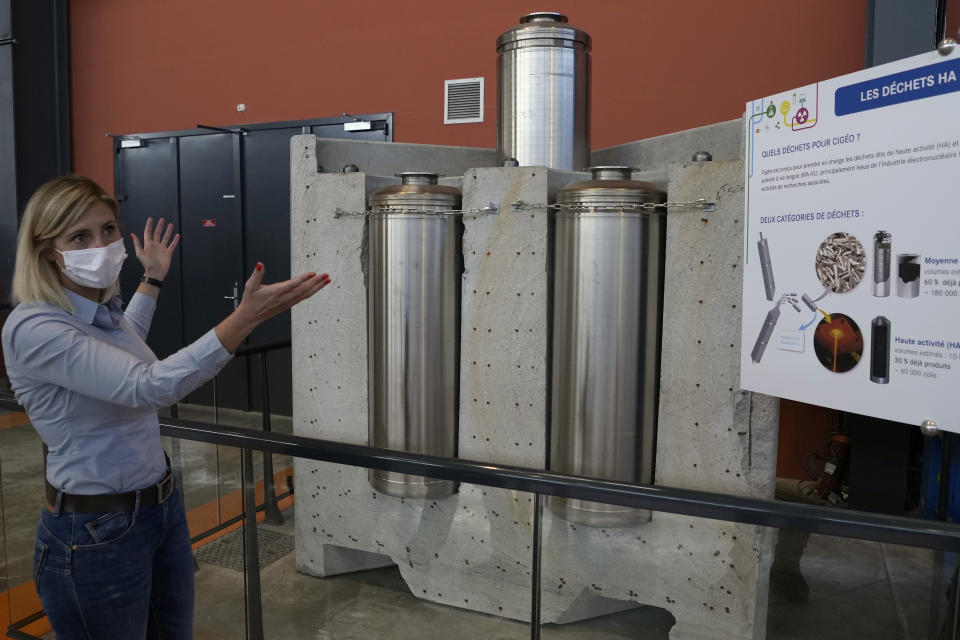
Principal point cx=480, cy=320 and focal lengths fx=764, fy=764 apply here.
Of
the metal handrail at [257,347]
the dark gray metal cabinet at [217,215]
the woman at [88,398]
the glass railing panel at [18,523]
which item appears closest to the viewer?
the woman at [88,398]

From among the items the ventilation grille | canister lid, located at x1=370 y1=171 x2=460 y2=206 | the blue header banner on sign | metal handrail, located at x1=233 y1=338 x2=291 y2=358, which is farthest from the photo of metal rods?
the ventilation grille

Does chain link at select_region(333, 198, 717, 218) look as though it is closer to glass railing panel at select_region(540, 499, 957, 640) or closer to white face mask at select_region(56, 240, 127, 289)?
glass railing panel at select_region(540, 499, 957, 640)

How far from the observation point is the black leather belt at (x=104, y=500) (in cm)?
168

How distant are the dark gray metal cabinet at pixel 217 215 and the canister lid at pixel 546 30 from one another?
330cm

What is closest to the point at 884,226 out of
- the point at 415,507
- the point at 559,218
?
the point at 559,218

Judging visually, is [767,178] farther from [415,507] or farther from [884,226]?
[415,507]

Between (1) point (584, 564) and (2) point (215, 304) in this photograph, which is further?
(2) point (215, 304)

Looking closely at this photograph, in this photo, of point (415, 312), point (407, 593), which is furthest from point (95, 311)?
point (415, 312)

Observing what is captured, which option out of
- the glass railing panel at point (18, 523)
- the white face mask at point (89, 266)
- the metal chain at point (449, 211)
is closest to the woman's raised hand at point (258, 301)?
the white face mask at point (89, 266)

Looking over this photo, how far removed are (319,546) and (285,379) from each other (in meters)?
3.69

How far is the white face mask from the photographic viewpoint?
1.66 meters

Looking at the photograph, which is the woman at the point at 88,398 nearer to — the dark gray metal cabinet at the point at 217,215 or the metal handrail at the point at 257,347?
the metal handrail at the point at 257,347

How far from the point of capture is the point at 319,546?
3613 millimetres

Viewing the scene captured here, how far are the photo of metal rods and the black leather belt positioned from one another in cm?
200
